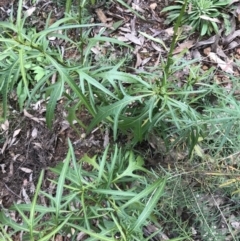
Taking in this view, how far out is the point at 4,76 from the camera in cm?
169

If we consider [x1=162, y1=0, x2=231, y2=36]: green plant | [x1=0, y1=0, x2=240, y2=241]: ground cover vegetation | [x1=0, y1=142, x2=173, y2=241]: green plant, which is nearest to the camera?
[x1=0, y1=142, x2=173, y2=241]: green plant

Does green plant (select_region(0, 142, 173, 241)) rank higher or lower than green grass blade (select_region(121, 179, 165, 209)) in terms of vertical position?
lower

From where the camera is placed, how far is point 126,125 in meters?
2.09

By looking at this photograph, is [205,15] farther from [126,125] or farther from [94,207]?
[94,207]

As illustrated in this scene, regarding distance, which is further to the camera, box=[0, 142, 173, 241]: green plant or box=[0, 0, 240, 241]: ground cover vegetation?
box=[0, 0, 240, 241]: ground cover vegetation

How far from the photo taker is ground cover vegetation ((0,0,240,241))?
1723 millimetres

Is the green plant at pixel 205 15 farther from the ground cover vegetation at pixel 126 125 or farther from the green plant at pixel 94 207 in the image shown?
the green plant at pixel 94 207

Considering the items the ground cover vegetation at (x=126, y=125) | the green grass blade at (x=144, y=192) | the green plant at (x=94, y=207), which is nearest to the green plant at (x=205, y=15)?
the ground cover vegetation at (x=126, y=125)

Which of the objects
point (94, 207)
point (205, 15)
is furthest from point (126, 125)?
point (205, 15)

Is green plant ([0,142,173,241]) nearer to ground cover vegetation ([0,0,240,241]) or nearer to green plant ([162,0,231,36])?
ground cover vegetation ([0,0,240,241])

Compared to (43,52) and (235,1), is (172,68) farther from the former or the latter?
(235,1)

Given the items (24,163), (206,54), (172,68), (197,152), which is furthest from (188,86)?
(24,163)

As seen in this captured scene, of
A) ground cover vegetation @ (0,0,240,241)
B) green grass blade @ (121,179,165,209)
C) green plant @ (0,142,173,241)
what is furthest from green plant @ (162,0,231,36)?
green grass blade @ (121,179,165,209)

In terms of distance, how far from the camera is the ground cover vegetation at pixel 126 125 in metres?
1.72
